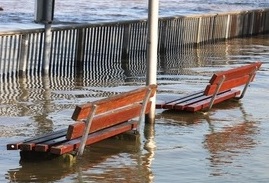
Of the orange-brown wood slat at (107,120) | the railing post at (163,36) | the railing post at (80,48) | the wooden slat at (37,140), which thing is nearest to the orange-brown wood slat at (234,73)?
the orange-brown wood slat at (107,120)

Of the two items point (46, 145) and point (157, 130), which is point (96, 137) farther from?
point (157, 130)

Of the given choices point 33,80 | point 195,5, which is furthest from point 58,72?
point 195,5

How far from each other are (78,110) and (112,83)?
29.0 ft

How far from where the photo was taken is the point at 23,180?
434 inches

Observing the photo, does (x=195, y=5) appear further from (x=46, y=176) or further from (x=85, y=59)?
(x=46, y=176)

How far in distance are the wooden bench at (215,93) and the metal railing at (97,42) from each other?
472cm

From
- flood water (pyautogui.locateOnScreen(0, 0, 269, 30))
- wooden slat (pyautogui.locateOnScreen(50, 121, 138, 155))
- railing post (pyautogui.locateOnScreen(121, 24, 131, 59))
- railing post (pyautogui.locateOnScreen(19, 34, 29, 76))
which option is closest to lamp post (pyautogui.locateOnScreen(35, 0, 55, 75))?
railing post (pyautogui.locateOnScreen(19, 34, 29, 76))

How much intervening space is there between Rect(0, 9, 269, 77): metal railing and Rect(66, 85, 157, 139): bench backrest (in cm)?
704

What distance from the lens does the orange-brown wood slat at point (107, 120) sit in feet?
38.1

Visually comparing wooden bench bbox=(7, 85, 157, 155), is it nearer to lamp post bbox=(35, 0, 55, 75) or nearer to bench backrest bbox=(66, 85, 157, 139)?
bench backrest bbox=(66, 85, 157, 139)

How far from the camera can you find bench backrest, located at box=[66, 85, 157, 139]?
1158cm

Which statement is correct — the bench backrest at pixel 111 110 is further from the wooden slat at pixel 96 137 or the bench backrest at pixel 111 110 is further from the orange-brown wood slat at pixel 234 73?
the orange-brown wood slat at pixel 234 73

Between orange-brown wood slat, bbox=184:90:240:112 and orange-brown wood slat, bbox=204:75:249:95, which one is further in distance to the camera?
orange-brown wood slat, bbox=184:90:240:112

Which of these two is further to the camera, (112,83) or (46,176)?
(112,83)
